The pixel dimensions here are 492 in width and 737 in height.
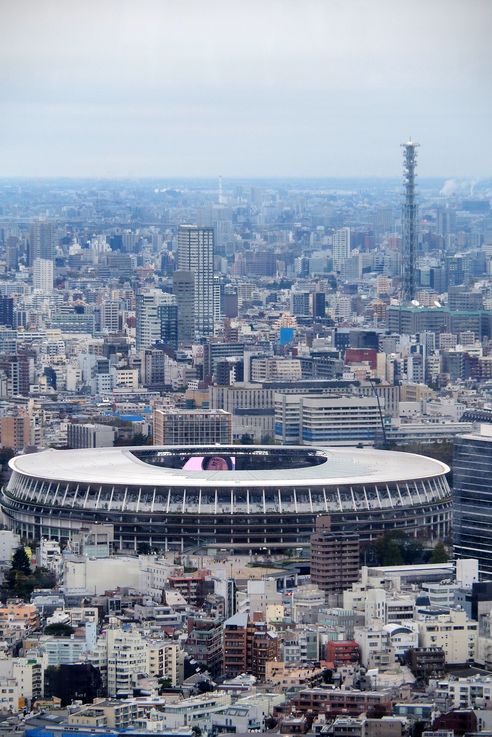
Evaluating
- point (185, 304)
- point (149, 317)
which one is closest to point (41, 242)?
point (185, 304)

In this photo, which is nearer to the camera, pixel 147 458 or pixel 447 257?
pixel 147 458

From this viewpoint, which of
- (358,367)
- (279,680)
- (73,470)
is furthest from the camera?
(358,367)

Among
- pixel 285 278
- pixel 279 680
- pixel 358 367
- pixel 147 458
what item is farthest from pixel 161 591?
pixel 285 278

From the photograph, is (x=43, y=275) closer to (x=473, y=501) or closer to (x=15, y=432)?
(x=15, y=432)

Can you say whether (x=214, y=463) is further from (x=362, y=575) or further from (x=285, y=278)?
(x=285, y=278)

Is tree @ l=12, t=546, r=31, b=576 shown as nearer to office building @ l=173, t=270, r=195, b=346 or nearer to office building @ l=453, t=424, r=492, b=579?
office building @ l=453, t=424, r=492, b=579

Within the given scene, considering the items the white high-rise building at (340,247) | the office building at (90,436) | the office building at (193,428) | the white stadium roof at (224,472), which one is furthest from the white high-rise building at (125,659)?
the white high-rise building at (340,247)
